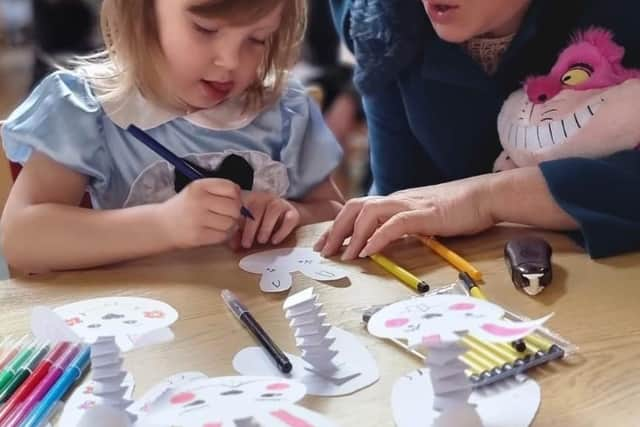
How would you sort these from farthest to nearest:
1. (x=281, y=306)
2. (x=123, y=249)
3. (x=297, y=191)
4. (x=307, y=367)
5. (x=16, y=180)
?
1. (x=297, y=191)
2. (x=16, y=180)
3. (x=123, y=249)
4. (x=281, y=306)
5. (x=307, y=367)

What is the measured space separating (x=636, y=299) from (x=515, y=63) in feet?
1.39

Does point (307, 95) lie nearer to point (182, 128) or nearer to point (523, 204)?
point (182, 128)

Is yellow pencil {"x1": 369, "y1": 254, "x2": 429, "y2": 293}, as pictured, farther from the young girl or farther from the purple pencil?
the purple pencil

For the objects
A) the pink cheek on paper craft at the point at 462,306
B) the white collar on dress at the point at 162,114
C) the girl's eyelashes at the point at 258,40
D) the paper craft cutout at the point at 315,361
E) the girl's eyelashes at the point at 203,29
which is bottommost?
the paper craft cutout at the point at 315,361

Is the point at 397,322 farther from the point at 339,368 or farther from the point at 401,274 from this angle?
the point at 401,274

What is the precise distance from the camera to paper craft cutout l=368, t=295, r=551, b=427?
0.59 metres

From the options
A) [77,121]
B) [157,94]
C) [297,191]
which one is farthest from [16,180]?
[297,191]

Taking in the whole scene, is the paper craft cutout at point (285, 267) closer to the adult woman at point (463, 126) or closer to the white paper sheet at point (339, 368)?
the adult woman at point (463, 126)

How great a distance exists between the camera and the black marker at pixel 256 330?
732mm

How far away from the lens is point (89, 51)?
11.8ft

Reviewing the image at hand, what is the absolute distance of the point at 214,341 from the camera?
782 mm

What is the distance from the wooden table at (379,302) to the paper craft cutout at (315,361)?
1 cm

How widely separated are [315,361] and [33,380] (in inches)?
9.1

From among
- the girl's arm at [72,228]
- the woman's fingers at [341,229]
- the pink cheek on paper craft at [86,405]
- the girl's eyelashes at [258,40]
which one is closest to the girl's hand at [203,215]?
the girl's arm at [72,228]
